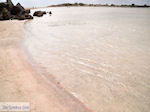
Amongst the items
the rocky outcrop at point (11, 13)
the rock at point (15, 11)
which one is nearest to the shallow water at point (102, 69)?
the rocky outcrop at point (11, 13)

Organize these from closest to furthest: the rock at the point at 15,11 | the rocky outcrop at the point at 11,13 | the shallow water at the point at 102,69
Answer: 1. the shallow water at the point at 102,69
2. the rocky outcrop at the point at 11,13
3. the rock at the point at 15,11

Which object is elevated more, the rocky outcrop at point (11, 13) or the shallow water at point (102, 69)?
the rocky outcrop at point (11, 13)

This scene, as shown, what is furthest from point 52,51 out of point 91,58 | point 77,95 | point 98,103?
point 98,103

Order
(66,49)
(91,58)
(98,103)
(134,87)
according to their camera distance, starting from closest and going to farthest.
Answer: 1. (98,103)
2. (134,87)
3. (91,58)
4. (66,49)

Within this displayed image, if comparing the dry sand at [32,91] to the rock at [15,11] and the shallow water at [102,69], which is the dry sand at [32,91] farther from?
the rock at [15,11]

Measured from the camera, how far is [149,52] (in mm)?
7875

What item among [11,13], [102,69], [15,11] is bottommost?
[102,69]

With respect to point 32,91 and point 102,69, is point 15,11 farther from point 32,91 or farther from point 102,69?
point 32,91

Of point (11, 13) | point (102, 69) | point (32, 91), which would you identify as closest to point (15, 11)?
point (11, 13)

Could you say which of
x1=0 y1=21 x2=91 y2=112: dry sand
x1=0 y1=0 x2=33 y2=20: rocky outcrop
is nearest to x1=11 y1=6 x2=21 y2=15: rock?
x1=0 y1=0 x2=33 y2=20: rocky outcrop

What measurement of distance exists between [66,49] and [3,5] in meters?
20.9

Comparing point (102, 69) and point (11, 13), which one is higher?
point (11, 13)

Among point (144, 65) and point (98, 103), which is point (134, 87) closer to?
point (98, 103)

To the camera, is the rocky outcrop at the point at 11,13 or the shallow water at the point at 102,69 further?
the rocky outcrop at the point at 11,13
